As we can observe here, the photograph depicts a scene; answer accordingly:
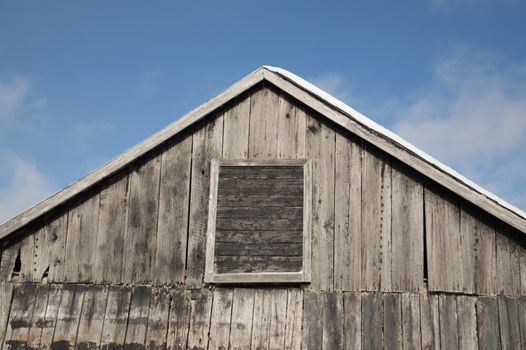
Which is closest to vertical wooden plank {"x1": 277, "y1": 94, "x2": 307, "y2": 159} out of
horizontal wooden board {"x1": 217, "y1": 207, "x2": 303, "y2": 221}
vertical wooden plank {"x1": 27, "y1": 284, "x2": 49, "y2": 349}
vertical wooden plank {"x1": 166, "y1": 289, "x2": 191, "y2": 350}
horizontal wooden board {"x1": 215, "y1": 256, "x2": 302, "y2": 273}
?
horizontal wooden board {"x1": 217, "y1": 207, "x2": 303, "y2": 221}

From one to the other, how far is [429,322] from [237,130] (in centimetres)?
329

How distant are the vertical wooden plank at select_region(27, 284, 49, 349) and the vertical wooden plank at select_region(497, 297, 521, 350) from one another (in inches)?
210

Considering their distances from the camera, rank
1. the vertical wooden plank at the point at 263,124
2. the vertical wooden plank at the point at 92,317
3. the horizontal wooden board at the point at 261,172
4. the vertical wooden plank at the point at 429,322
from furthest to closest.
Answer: the vertical wooden plank at the point at 263,124 < the horizontal wooden board at the point at 261,172 < the vertical wooden plank at the point at 92,317 < the vertical wooden plank at the point at 429,322

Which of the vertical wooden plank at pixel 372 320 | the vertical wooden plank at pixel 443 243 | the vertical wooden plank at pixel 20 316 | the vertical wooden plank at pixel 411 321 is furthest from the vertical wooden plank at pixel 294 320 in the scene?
the vertical wooden plank at pixel 20 316

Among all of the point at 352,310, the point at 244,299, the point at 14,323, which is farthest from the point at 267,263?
the point at 14,323

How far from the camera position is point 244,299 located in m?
7.18

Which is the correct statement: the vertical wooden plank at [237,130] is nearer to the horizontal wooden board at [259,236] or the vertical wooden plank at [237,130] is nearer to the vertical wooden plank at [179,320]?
the horizontal wooden board at [259,236]

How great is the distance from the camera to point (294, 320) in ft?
23.1

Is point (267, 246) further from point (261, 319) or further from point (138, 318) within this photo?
point (138, 318)

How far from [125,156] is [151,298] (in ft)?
5.93

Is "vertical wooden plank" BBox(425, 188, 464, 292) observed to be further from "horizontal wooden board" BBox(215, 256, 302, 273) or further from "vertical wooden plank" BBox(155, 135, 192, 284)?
"vertical wooden plank" BBox(155, 135, 192, 284)

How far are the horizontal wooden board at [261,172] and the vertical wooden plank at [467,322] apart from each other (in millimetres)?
2400

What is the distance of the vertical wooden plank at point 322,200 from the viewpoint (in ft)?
23.6

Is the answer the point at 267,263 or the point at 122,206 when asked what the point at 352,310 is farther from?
the point at 122,206
